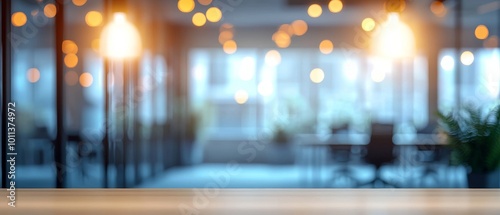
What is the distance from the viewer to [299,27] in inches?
404

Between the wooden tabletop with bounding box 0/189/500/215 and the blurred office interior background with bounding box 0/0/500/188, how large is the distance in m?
2.22

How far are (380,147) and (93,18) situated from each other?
187 inches

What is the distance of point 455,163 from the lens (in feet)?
15.3

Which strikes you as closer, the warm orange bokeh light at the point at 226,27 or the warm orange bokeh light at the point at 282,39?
the warm orange bokeh light at the point at 226,27

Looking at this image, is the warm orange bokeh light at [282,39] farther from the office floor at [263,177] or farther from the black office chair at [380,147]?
the black office chair at [380,147]

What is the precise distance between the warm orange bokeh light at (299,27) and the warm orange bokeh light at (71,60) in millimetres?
3547

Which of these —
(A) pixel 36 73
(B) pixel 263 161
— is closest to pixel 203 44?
(B) pixel 263 161

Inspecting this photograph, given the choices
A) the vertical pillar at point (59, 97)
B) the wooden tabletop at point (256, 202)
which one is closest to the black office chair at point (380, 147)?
the wooden tabletop at point (256, 202)

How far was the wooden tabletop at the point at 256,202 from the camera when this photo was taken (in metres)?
4.34

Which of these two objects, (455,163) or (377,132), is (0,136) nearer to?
(455,163)

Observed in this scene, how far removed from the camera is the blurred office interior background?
7527 millimetres

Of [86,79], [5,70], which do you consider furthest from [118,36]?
[86,79]

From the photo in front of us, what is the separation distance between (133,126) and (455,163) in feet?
13.9

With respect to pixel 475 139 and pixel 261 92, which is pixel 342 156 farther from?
pixel 475 139
